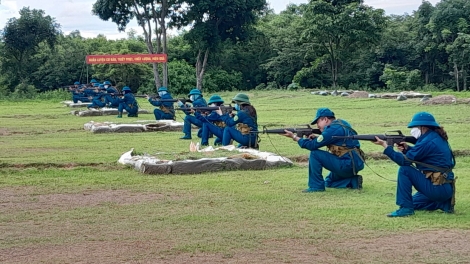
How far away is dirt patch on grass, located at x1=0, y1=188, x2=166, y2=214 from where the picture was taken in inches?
423

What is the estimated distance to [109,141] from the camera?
69.8 ft

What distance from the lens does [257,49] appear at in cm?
6425

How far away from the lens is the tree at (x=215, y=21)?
5037cm

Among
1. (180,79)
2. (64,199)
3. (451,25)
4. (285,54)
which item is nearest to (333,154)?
(64,199)

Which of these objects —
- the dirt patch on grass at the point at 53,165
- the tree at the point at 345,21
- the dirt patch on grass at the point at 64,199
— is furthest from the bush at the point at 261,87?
the dirt patch on grass at the point at 64,199

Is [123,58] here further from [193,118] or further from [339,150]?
[339,150]

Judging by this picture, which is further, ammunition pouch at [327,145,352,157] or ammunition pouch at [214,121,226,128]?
ammunition pouch at [214,121,226,128]

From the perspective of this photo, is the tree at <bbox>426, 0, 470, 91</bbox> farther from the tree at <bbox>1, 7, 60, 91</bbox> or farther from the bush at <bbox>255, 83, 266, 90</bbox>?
the tree at <bbox>1, 7, 60, 91</bbox>

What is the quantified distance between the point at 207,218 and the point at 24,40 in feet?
168

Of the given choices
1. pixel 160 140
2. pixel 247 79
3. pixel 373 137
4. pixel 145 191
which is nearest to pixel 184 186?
pixel 145 191

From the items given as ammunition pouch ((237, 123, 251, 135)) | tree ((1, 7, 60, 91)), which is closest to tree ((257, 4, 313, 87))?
tree ((1, 7, 60, 91))

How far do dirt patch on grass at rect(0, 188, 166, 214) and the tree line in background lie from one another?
38.9 meters

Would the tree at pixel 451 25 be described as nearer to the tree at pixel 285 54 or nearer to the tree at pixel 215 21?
the tree at pixel 285 54

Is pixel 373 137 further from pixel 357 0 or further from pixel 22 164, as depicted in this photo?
pixel 357 0
